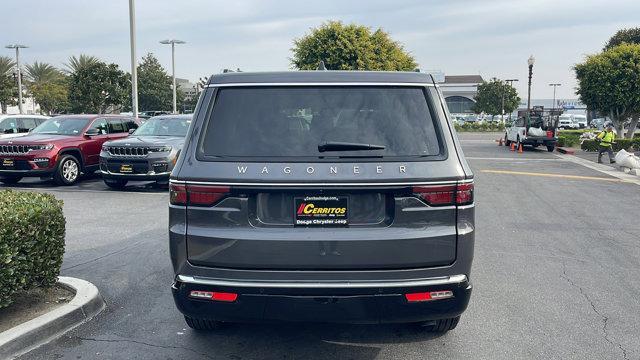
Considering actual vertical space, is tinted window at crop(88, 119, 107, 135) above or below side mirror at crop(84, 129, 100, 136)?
above

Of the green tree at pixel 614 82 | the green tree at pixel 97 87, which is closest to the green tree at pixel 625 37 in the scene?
the green tree at pixel 614 82

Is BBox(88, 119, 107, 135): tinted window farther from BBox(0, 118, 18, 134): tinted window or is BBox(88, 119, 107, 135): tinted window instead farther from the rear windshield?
the rear windshield

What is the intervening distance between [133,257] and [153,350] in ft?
9.87

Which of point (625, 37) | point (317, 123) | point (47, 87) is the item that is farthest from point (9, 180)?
point (625, 37)

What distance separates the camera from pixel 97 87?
43125 mm

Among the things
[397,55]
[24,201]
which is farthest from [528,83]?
[24,201]

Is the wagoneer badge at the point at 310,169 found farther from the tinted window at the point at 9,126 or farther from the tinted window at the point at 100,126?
the tinted window at the point at 9,126

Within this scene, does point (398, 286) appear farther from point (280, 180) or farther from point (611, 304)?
point (611, 304)

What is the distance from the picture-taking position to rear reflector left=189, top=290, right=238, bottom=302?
3.54 metres

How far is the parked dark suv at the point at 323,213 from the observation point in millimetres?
3488

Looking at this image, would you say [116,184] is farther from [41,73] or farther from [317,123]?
[41,73]

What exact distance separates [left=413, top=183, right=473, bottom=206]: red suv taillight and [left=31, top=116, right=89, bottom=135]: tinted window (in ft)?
43.0

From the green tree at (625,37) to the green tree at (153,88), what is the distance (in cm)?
4679

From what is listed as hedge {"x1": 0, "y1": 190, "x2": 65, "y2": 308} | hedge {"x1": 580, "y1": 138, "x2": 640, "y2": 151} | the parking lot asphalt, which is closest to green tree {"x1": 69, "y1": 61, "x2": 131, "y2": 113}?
hedge {"x1": 580, "y1": 138, "x2": 640, "y2": 151}
